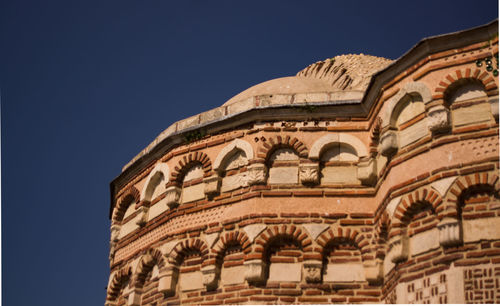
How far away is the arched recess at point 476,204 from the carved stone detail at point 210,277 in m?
4.52

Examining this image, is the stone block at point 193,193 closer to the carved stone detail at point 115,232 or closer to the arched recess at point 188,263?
the arched recess at point 188,263

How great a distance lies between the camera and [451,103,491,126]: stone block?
11.0 meters

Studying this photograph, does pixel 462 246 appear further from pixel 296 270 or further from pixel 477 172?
pixel 296 270

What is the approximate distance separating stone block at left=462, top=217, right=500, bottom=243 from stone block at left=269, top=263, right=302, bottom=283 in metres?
3.27

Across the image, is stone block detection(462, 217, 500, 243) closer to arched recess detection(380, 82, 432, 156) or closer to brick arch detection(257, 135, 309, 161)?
arched recess detection(380, 82, 432, 156)

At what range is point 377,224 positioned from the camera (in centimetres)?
1235

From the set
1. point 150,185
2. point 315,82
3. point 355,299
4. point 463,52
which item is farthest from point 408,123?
point 150,185

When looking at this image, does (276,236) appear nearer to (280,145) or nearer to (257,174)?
(257,174)

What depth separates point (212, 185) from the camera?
45.5ft

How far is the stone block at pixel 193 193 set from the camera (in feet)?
46.3

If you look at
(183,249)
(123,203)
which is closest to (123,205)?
(123,203)

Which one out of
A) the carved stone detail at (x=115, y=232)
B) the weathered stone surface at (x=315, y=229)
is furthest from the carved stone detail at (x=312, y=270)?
the carved stone detail at (x=115, y=232)

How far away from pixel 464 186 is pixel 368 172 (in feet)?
8.26

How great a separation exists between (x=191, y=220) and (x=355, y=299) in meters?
3.68
